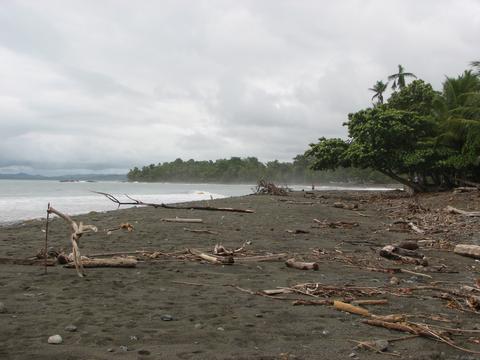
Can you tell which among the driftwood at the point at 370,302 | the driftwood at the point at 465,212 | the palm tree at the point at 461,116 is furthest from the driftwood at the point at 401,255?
the palm tree at the point at 461,116

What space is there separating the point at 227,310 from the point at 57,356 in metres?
1.94

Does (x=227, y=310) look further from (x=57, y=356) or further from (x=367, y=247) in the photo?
(x=367, y=247)

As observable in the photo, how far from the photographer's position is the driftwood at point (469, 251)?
925 centimetres

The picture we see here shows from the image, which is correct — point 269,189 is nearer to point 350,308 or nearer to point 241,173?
point 350,308

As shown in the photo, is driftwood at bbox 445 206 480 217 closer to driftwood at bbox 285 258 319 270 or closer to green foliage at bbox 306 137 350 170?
driftwood at bbox 285 258 319 270

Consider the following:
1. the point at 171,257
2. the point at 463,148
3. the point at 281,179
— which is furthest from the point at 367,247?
the point at 281,179

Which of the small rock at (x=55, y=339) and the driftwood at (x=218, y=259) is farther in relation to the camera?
the driftwood at (x=218, y=259)

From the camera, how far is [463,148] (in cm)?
2675

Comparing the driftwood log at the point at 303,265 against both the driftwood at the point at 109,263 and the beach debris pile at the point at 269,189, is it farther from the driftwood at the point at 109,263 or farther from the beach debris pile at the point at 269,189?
the beach debris pile at the point at 269,189

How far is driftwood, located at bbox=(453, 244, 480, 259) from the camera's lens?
30.4 ft

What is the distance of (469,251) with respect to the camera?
9391 mm

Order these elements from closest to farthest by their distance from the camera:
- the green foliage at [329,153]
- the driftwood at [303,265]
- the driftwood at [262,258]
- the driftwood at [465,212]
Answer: the driftwood at [303,265], the driftwood at [262,258], the driftwood at [465,212], the green foliage at [329,153]

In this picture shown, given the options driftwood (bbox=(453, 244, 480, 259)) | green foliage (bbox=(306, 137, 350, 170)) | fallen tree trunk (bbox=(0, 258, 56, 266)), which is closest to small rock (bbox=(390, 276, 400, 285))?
driftwood (bbox=(453, 244, 480, 259))

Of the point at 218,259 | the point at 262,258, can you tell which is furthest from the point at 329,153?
the point at 218,259
